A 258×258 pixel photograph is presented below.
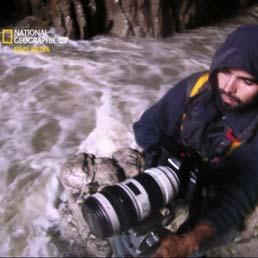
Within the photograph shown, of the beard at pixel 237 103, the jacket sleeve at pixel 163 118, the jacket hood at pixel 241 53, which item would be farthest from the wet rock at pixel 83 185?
the jacket hood at pixel 241 53

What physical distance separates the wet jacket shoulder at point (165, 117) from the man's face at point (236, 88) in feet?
0.94

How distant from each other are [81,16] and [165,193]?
4.16 metres

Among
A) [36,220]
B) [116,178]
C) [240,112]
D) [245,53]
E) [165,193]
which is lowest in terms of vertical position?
[36,220]

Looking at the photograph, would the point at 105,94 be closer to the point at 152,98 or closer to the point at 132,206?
the point at 152,98

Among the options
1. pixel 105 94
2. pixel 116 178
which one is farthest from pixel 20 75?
pixel 116 178

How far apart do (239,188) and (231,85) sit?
52cm

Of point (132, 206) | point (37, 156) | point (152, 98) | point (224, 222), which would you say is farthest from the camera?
point (152, 98)

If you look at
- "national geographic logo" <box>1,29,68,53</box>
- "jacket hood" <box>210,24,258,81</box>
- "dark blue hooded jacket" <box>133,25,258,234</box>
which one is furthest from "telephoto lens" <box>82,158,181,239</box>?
"national geographic logo" <box>1,29,68,53</box>

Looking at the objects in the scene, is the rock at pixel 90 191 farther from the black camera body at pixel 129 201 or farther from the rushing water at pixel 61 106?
the black camera body at pixel 129 201

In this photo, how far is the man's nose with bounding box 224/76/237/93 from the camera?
1991 mm

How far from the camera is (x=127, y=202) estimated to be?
1.71 m

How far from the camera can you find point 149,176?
6.10ft

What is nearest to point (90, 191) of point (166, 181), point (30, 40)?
point (166, 181)

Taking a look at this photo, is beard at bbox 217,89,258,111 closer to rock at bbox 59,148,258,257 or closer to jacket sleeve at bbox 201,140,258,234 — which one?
jacket sleeve at bbox 201,140,258,234
